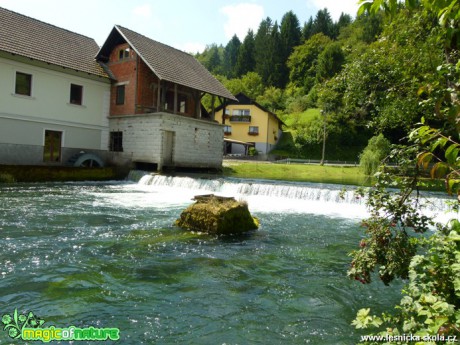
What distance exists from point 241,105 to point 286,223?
47.8 meters

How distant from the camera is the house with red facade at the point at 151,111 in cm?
2370

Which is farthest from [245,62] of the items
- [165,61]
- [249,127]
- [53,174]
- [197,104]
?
[53,174]

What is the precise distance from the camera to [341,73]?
902 centimetres

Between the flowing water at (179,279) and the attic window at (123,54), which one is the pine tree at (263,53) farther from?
the flowing water at (179,279)

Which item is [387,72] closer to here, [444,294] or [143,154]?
[444,294]

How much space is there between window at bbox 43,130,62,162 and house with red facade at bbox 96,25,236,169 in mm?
3413

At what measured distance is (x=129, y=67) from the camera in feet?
83.3

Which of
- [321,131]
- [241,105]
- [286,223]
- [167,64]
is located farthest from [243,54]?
[286,223]

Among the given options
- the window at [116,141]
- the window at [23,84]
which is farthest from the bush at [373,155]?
the window at [23,84]

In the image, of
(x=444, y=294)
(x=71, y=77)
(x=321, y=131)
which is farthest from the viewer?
(x=321, y=131)

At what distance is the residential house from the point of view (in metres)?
20.4

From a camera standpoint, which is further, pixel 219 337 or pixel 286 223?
pixel 286 223

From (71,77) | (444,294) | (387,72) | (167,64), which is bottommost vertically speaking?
(444,294)

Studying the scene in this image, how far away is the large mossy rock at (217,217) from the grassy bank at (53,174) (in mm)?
12970
